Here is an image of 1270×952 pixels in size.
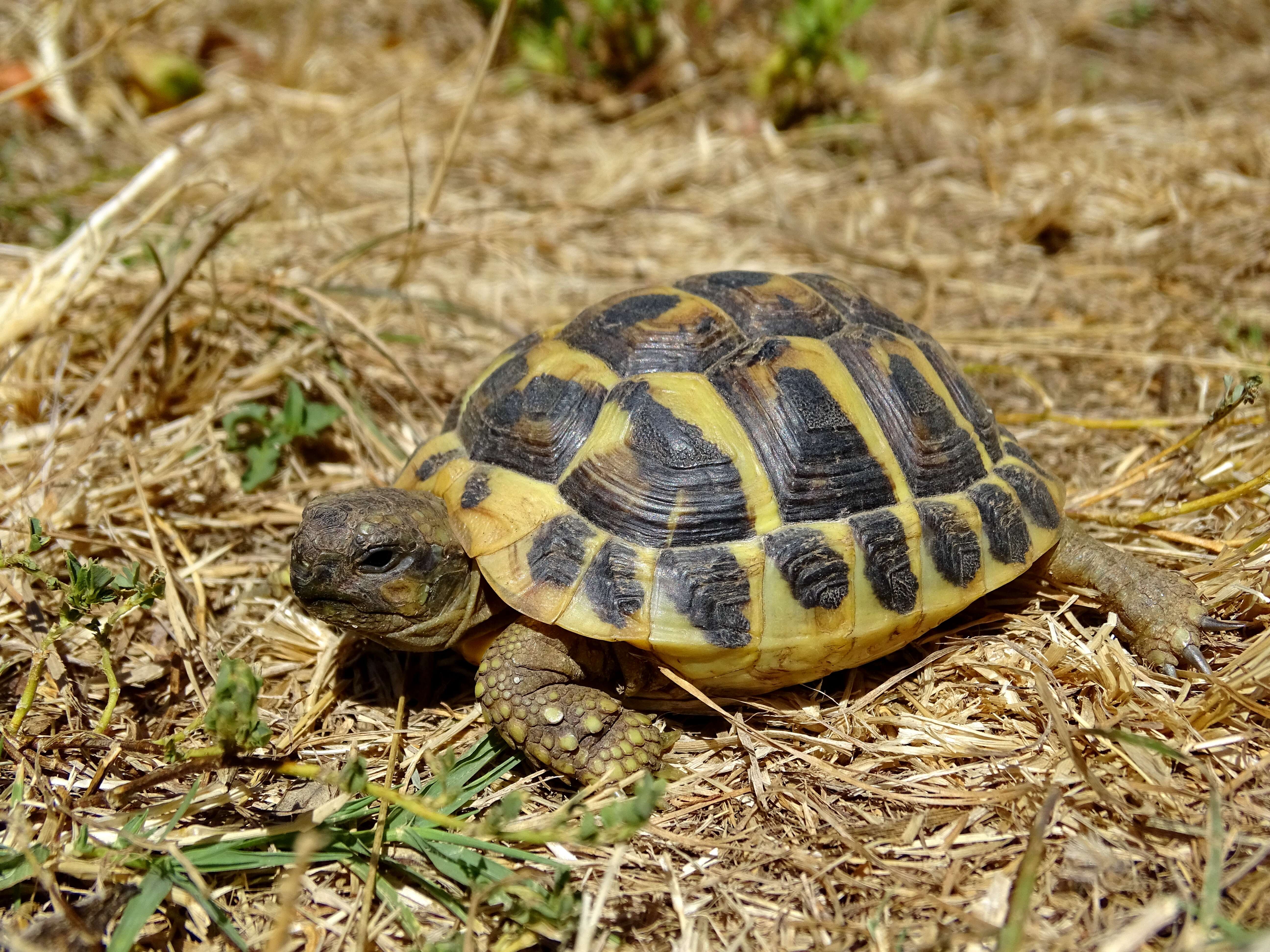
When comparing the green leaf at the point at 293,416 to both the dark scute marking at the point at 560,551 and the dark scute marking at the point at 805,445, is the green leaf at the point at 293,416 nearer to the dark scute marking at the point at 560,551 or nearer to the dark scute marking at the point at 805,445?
the dark scute marking at the point at 560,551

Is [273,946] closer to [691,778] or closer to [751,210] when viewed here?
[691,778]

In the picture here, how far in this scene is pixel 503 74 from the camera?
609cm

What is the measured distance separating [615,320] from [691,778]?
126 cm

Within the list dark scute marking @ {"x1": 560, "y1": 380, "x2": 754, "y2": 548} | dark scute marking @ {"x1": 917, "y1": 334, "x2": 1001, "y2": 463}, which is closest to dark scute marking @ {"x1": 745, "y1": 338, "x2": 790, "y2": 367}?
dark scute marking @ {"x1": 560, "y1": 380, "x2": 754, "y2": 548}

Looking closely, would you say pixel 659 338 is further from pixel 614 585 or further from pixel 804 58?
Answer: pixel 804 58

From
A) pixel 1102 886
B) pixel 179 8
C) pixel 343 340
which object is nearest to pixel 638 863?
pixel 1102 886

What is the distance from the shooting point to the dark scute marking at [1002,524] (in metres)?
2.45

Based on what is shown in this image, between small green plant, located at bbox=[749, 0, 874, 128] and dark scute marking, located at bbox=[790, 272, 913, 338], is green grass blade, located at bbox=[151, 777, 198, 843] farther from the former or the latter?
small green plant, located at bbox=[749, 0, 874, 128]

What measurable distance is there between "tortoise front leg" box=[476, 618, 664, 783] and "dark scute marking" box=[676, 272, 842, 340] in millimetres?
1002

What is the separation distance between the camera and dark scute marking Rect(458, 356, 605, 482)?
2.36 meters

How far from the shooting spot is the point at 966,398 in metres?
2.70

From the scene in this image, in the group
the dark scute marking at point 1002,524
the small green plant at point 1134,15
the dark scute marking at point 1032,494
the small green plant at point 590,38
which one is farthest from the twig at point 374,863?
the small green plant at point 1134,15

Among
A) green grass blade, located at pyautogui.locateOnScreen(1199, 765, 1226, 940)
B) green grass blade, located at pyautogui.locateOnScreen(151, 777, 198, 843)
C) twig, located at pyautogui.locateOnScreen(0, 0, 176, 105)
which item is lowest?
green grass blade, located at pyautogui.locateOnScreen(1199, 765, 1226, 940)

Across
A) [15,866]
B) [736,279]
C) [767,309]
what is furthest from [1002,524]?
[15,866]
